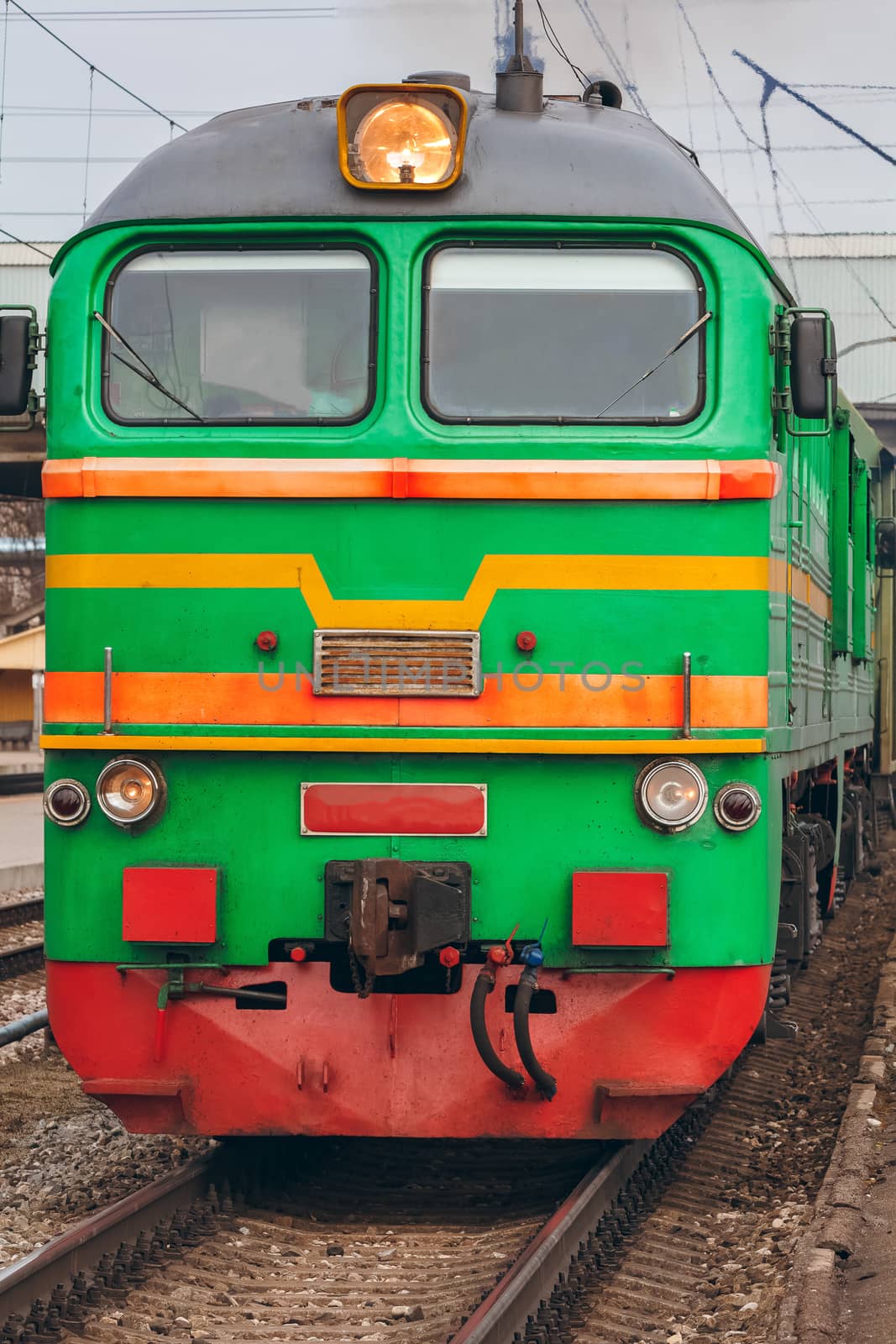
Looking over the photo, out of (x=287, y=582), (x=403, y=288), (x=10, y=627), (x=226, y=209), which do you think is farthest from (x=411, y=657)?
(x=10, y=627)

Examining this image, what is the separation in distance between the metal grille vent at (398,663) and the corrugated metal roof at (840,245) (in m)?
42.5

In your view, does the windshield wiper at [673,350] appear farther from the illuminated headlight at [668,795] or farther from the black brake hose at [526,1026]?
the black brake hose at [526,1026]

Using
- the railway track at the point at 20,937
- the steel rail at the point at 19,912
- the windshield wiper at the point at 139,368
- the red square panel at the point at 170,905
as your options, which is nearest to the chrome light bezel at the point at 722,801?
the red square panel at the point at 170,905

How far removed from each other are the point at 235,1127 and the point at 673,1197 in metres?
1.66

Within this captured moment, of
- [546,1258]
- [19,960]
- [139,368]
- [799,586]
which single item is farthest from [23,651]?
[546,1258]

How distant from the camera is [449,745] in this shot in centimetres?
532

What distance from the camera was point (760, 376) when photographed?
218 inches

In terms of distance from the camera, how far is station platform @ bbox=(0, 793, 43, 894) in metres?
16.5

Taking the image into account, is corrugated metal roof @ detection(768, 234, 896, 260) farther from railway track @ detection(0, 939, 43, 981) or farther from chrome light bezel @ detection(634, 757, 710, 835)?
chrome light bezel @ detection(634, 757, 710, 835)

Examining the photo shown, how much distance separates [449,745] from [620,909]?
29.3 inches

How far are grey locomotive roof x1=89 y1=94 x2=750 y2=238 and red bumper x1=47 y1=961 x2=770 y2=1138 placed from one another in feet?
7.98

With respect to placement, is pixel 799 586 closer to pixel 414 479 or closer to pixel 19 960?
pixel 414 479

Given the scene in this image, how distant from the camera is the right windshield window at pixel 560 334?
5480 millimetres

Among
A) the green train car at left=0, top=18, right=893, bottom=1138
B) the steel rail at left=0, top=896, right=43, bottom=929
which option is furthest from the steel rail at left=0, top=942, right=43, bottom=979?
the green train car at left=0, top=18, right=893, bottom=1138
